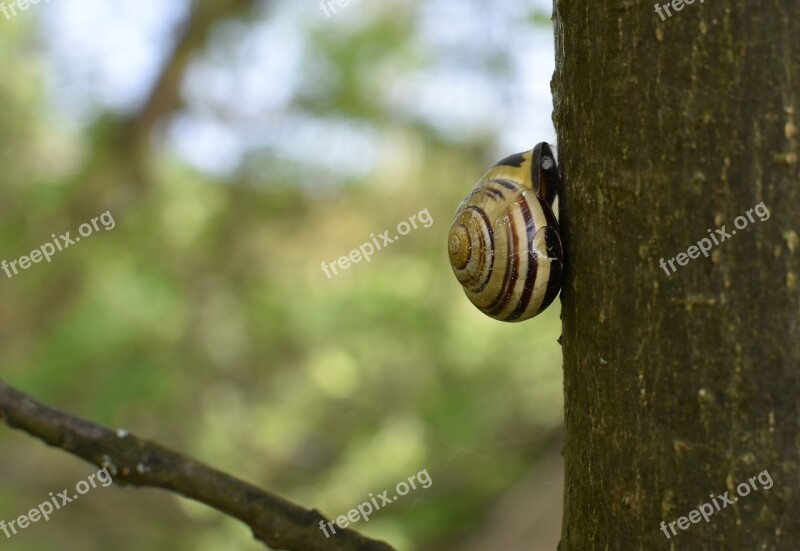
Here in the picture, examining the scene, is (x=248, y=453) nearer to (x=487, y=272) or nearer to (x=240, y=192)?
(x=240, y=192)

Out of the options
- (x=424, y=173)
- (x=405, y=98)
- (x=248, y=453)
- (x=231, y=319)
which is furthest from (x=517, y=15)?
(x=248, y=453)

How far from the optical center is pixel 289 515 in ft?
3.55

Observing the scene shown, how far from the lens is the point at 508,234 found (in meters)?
1.11

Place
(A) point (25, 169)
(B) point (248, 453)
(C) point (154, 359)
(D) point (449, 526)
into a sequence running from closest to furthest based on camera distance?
(C) point (154, 359)
(A) point (25, 169)
(D) point (449, 526)
(B) point (248, 453)

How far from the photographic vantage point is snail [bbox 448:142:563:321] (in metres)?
1.05

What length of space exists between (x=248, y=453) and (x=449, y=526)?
163cm
